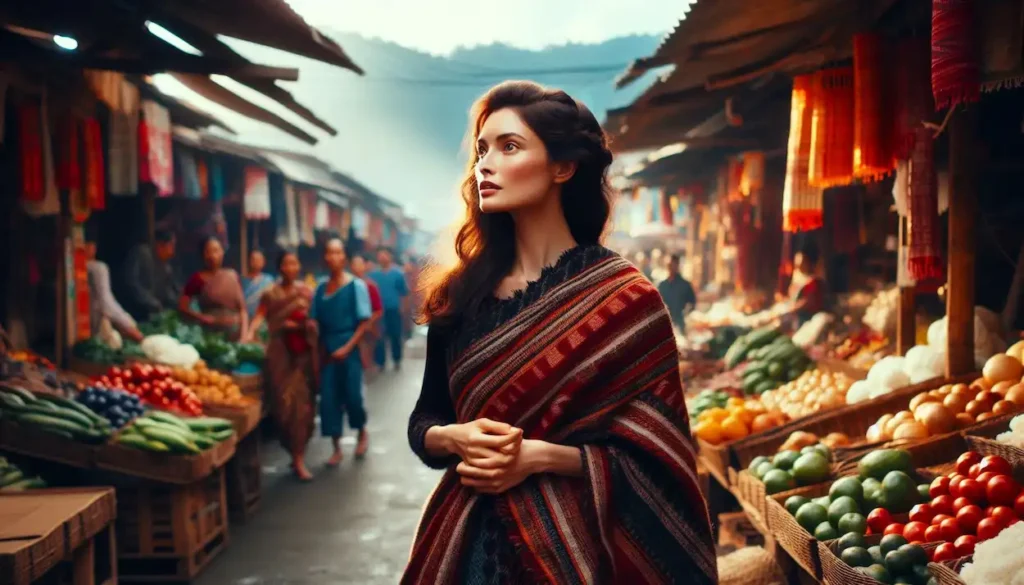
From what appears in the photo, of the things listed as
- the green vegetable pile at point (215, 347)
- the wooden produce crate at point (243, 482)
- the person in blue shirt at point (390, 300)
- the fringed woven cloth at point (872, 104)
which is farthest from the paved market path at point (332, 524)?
the person in blue shirt at point (390, 300)

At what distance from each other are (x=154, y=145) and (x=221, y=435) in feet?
12.7

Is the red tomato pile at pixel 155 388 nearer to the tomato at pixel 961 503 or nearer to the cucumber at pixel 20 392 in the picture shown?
the cucumber at pixel 20 392

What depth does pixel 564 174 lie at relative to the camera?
8.22 feet

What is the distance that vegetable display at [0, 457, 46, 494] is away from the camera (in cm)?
524

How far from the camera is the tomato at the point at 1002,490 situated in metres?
3.64

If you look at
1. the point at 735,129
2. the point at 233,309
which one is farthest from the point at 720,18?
the point at 233,309

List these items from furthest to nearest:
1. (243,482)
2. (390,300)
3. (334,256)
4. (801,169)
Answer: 1. (390,300)
2. (334,256)
3. (243,482)
4. (801,169)

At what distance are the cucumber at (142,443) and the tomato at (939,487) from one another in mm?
4266

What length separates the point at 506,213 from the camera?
268 cm

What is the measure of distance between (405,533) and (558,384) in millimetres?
4967

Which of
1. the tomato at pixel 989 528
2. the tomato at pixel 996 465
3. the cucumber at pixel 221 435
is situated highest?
the tomato at pixel 996 465

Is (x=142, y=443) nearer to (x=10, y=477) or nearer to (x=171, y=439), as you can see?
(x=171, y=439)

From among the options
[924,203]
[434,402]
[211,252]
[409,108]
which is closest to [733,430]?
[924,203]

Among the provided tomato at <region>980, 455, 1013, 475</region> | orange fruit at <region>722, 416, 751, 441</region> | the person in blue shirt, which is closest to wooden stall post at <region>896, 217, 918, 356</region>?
orange fruit at <region>722, 416, 751, 441</region>
